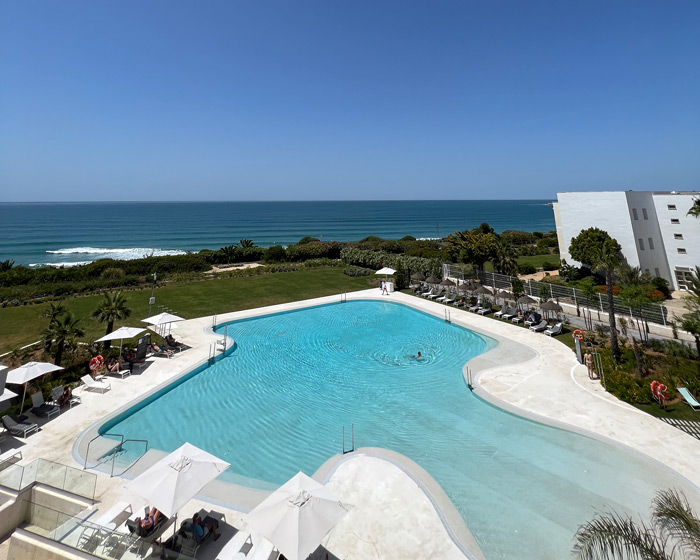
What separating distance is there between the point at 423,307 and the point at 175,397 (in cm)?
1596

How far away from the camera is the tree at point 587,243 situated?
25312mm

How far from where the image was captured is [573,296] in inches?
751

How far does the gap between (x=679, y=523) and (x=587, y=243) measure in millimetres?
25926

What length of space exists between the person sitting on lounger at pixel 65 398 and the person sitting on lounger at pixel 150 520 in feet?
22.5

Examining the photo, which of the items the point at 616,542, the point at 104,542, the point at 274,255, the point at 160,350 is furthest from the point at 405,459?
the point at 274,255

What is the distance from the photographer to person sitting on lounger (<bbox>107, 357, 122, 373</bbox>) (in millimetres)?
12961

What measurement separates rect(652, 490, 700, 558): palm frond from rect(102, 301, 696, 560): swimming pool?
77cm

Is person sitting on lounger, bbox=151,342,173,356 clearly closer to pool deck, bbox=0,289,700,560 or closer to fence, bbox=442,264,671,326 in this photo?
pool deck, bbox=0,289,700,560

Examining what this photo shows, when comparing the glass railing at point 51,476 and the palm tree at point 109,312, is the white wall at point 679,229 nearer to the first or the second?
the glass railing at point 51,476

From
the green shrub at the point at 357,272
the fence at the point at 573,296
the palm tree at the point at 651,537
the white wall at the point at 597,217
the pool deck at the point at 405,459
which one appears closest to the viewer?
the palm tree at the point at 651,537

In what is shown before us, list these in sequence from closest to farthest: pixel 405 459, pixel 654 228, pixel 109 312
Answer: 1. pixel 405 459
2. pixel 109 312
3. pixel 654 228

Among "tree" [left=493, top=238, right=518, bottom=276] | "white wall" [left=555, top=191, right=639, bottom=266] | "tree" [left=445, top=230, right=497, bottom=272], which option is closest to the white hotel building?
"white wall" [left=555, top=191, right=639, bottom=266]

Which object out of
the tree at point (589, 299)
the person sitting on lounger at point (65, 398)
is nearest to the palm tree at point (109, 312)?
the person sitting on lounger at point (65, 398)

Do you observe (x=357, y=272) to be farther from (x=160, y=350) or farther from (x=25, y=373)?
(x=25, y=373)
